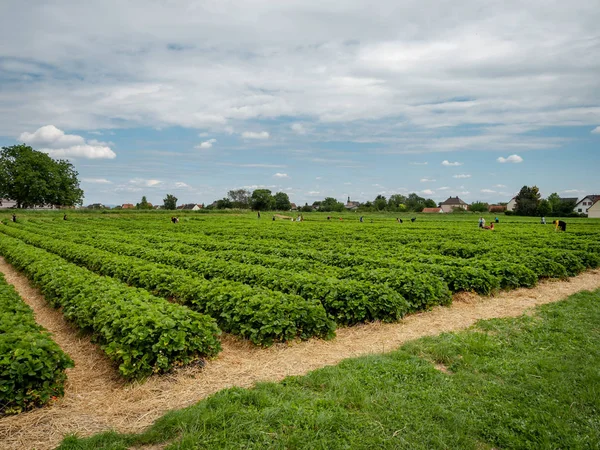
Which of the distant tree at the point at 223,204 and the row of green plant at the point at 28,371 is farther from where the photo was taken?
the distant tree at the point at 223,204

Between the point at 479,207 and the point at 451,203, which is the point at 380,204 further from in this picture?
the point at 451,203

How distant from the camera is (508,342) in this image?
319 inches

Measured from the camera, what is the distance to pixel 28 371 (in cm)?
575

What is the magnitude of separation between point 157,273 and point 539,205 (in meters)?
110

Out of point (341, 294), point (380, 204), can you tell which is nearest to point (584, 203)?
point (380, 204)

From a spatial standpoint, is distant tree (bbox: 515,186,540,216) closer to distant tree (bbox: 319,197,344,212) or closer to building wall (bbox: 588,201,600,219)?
building wall (bbox: 588,201,600,219)

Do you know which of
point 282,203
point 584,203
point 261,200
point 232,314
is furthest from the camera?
point 282,203

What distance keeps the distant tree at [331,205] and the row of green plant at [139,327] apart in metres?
128

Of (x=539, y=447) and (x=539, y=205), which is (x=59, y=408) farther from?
(x=539, y=205)

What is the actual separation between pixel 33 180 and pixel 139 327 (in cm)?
9907

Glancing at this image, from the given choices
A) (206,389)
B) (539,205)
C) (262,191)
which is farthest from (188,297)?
(262,191)

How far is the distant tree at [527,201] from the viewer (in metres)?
100

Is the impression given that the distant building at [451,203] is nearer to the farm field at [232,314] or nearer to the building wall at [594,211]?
the building wall at [594,211]

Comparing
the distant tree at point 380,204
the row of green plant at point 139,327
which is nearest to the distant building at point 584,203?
the distant tree at point 380,204
